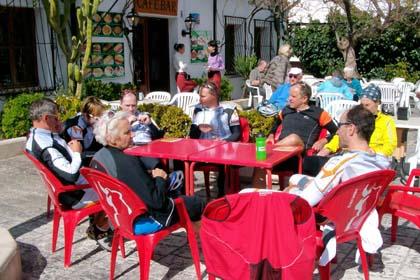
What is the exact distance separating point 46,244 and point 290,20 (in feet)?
50.0

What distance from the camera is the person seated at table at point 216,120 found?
16.7ft

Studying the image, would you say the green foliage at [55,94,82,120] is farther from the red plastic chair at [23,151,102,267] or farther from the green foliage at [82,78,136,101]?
the red plastic chair at [23,151,102,267]

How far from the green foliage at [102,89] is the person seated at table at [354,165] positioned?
21.2ft

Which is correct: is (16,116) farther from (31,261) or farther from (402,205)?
(402,205)

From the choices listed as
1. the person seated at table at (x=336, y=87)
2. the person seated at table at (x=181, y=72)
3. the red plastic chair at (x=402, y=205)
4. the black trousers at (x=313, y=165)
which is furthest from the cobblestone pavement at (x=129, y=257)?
the person seated at table at (x=181, y=72)

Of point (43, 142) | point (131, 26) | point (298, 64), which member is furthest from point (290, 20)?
point (43, 142)

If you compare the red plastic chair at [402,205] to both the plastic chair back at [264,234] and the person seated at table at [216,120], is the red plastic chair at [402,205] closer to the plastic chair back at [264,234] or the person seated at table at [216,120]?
the plastic chair back at [264,234]

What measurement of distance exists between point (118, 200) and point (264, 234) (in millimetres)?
1035

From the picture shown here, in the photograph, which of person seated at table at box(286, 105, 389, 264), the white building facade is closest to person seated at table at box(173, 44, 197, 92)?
the white building facade

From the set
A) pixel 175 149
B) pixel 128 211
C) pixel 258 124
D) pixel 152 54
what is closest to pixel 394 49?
pixel 152 54

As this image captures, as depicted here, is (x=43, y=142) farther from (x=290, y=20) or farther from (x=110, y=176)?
(x=290, y=20)

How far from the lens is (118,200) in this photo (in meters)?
3.13

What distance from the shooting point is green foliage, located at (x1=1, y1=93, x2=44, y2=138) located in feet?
25.6

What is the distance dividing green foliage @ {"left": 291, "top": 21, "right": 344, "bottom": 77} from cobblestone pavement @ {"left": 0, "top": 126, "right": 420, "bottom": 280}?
12793 millimetres
